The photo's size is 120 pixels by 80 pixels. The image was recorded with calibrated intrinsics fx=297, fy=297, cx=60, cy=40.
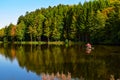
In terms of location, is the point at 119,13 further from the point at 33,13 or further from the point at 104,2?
the point at 33,13

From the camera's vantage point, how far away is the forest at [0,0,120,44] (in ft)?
284

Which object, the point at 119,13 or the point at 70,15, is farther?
the point at 70,15

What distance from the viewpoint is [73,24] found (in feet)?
348

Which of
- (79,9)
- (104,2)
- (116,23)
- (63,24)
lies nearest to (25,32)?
(63,24)

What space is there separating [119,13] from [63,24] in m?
38.4

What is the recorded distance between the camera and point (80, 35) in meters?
104

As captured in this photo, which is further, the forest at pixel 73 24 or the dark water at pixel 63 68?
the forest at pixel 73 24

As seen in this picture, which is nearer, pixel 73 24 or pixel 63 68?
pixel 63 68

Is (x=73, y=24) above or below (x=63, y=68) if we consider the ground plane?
above

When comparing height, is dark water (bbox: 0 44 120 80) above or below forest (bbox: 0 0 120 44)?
below

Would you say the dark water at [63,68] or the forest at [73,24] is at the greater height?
the forest at [73,24]

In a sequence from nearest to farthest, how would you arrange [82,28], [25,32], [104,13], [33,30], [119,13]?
[119,13] < [104,13] < [82,28] < [33,30] < [25,32]

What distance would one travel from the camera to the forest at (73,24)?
8656 centimetres

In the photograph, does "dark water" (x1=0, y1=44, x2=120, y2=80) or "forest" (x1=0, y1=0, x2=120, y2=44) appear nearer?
"dark water" (x1=0, y1=44, x2=120, y2=80)
